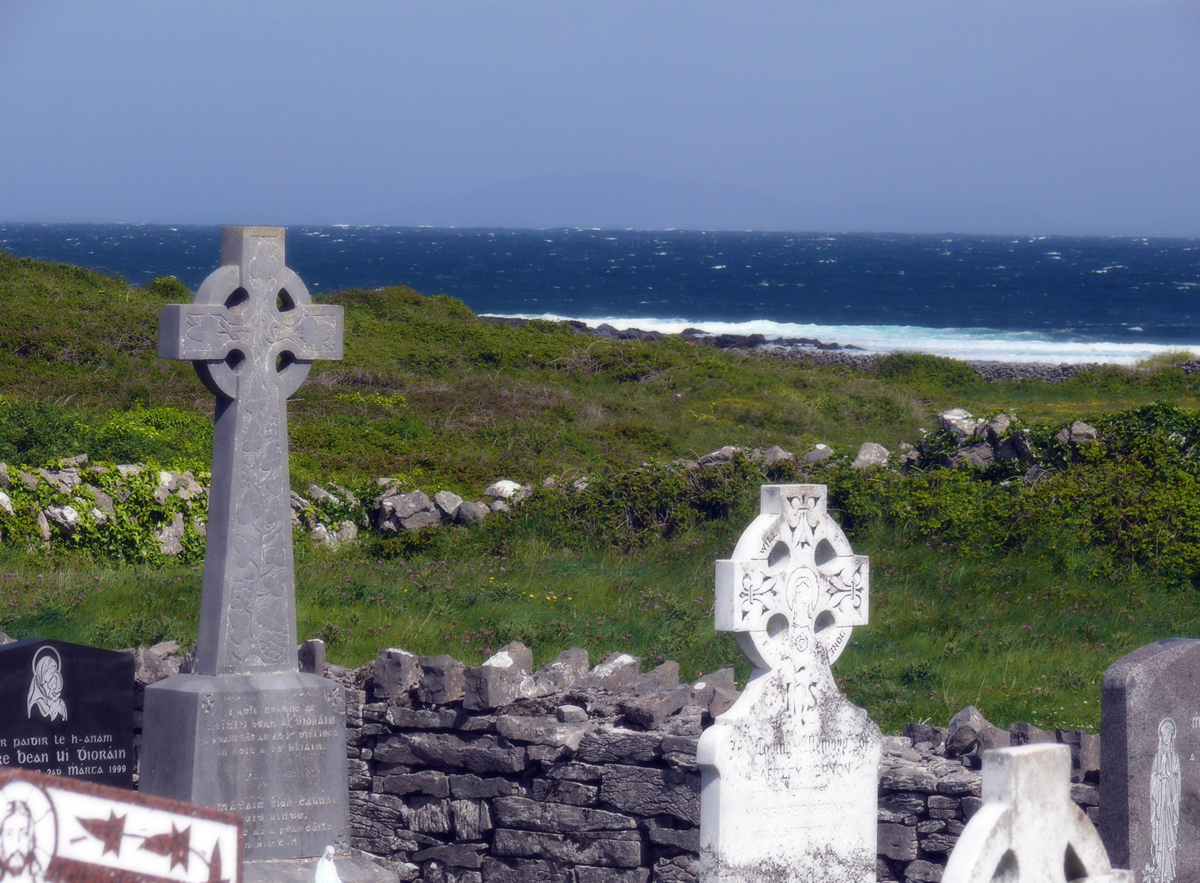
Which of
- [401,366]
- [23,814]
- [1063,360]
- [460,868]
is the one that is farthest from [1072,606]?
[1063,360]

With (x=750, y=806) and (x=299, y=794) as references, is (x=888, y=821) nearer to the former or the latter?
(x=750, y=806)

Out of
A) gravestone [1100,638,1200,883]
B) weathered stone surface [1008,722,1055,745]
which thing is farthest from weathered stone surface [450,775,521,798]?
gravestone [1100,638,1200,883]

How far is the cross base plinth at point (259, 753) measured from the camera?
6.49 metres

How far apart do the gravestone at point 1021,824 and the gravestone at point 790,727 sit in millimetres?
1809

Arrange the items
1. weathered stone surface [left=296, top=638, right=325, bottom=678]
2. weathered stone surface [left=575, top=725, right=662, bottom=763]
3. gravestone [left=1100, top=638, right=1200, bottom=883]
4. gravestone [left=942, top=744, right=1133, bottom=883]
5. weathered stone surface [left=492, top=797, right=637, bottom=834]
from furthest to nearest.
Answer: weathered stone surface [left=296, top=638, right=325, bottom=678] → weathered stone surface [left=492, top=797, right=637, bottom=834] → weathered stone surface [left=575, top=725, right=662, bottom=763] → gravestone [left=1100, top=638, right=1200, bottom=883] → gravestone [left=942, top=744, right=1133, bottom=883]

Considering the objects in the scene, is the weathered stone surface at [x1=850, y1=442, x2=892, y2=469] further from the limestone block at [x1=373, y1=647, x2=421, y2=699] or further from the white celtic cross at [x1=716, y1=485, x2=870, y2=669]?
the white celtic cross at [x1=716, y1=485, x2=870, y2=669]

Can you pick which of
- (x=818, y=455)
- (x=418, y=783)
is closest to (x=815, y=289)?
(x=818, y=455)

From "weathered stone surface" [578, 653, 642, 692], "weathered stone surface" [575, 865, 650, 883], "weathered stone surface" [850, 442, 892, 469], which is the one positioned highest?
"weathered stone surface" [850, 442, 892, 469]

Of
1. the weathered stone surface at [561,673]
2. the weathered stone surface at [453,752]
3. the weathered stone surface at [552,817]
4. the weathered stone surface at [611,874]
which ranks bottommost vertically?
the weathered stone surface at [611,874]

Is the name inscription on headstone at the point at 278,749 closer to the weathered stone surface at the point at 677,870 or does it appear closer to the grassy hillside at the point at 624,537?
the weathered stone surface at the point at 677,870

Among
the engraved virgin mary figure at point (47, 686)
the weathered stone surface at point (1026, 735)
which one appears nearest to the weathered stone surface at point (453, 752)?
the engraved virgin mary figure at point (47, 686)

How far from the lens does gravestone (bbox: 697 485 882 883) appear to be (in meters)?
5.30

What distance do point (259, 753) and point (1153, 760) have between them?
4.09 metres

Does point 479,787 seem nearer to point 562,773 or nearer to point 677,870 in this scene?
point 562,773
